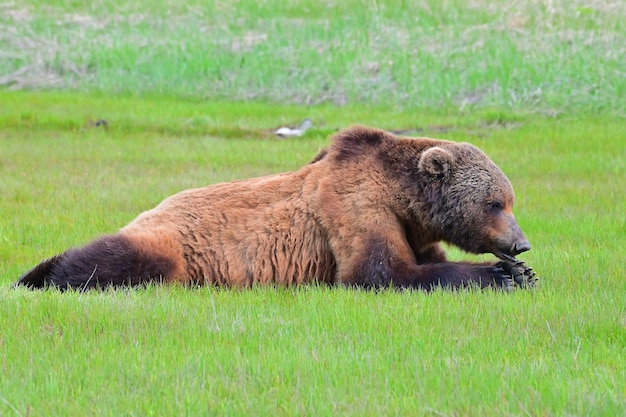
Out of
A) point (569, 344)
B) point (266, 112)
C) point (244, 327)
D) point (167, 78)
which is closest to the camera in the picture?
point (569, 344)

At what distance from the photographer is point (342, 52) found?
22875 millimetres

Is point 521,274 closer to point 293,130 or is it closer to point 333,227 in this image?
point 333,227

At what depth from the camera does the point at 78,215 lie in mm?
10773

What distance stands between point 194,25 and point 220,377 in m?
22.8

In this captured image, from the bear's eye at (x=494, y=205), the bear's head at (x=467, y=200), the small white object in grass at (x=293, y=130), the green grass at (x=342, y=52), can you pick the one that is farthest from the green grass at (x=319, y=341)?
A: the green grass at (x=342, y=52)

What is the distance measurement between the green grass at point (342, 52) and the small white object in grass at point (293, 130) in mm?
2453

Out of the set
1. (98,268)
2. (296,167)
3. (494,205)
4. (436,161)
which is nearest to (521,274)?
(494,205)

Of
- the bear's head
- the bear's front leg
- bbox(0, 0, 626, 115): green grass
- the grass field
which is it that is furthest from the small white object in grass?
the bear's front leg

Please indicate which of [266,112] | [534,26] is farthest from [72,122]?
[534,26]

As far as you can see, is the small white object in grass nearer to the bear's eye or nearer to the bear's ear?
the bear's ear

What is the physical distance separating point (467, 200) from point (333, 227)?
1.07m

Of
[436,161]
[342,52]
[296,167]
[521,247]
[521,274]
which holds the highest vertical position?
[436,161]

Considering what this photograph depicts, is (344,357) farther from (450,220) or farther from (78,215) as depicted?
(78,215)

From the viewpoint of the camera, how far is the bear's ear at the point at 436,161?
777 cm
